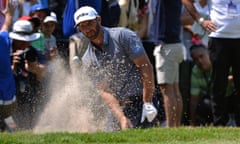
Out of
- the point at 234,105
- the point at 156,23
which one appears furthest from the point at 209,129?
the point at 234,105

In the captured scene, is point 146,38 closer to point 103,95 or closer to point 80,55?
point 80,55

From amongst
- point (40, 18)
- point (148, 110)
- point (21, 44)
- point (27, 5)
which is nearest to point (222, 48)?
point (148, 110)

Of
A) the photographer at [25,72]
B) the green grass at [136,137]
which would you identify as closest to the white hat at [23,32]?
the photographer at [25,72]

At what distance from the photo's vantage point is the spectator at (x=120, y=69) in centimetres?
895

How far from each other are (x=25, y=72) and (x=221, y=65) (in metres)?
2.79

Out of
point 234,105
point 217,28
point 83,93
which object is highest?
point 217,28

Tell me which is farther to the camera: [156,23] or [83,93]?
[156,23]

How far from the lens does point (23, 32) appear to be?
1143 cm

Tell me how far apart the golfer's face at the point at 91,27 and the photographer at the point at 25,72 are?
7.97 ft

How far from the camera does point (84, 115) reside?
9.95 meters

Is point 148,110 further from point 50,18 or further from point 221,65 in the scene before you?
point 50,18

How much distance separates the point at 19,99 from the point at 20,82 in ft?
0.74

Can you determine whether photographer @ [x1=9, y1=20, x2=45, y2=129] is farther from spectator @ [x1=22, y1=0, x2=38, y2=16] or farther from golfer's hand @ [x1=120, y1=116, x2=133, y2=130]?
golfer's hand @ [x1=120, y1=116, x2=133, y2=130]

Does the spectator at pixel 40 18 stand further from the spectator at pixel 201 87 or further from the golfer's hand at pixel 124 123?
the golfer's hand at pixel 124 123
